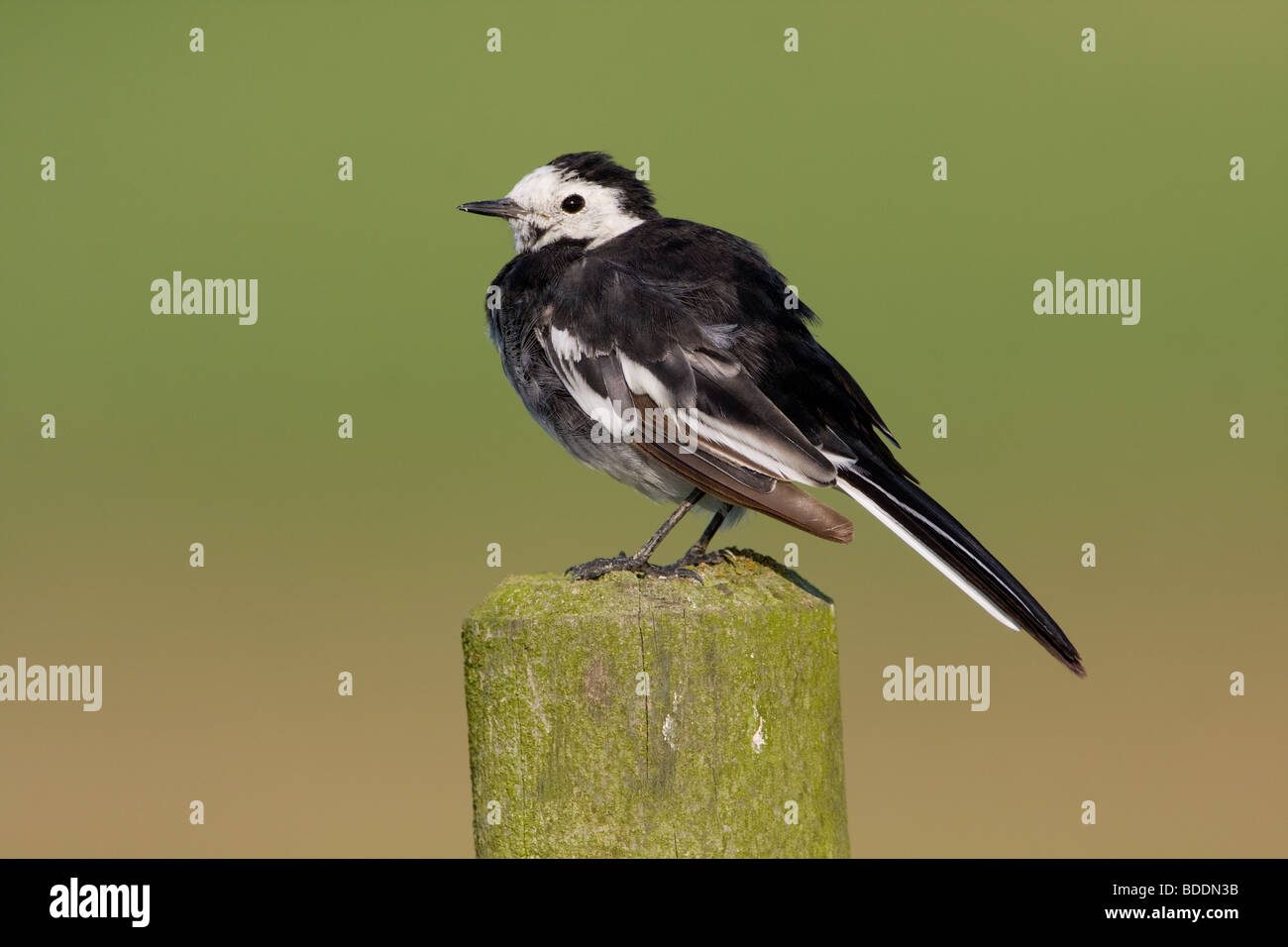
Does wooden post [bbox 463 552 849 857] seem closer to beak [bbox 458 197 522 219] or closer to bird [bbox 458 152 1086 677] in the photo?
bird [bbox 458 152 1086 677]

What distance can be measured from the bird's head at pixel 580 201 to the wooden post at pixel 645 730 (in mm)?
3275

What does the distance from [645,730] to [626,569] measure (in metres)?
1.17

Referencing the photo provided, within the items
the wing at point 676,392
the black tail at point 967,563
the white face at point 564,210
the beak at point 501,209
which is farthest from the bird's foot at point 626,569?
the beak at point 501,209

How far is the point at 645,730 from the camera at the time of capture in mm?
3830

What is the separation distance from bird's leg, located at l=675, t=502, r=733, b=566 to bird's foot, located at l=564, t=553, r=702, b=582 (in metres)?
0.04

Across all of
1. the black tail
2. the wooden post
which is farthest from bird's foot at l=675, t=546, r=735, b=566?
the wooden post

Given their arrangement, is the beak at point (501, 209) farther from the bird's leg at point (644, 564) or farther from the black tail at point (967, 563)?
the black tail at point (967, 563)

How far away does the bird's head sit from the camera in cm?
696

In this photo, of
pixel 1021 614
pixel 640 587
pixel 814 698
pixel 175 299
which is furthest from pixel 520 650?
pixel 175 299

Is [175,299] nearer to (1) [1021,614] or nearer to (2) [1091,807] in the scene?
(2) [1091,807]

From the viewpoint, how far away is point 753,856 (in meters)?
3.90

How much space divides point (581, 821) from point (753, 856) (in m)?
0.47

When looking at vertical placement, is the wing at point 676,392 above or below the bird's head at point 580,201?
below

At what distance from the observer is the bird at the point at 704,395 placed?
5.02 meters
